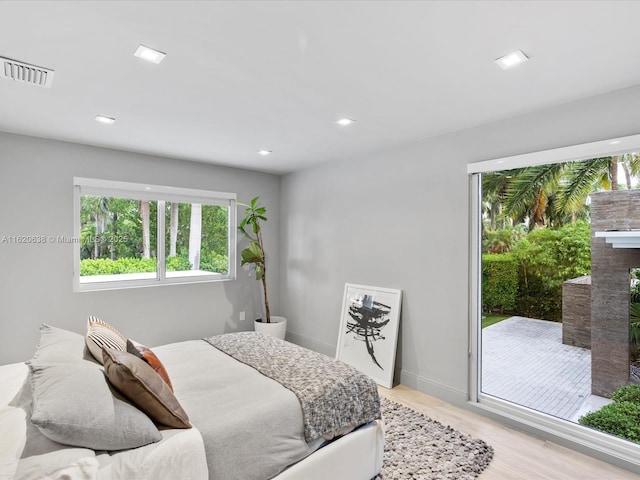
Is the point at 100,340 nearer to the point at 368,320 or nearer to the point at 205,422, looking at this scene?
the point at 205,422

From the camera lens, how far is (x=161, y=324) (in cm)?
418

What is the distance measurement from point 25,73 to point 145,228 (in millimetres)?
2312

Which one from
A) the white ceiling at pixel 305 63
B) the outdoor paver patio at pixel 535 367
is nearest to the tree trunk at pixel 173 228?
the white ceiling at pixel 305 63

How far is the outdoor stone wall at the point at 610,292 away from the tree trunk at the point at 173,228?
427cm

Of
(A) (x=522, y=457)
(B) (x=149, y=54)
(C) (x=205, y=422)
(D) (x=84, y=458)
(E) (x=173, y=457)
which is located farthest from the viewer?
(A) (x=522, y=457)

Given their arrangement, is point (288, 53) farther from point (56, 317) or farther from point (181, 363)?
point (56, 317)

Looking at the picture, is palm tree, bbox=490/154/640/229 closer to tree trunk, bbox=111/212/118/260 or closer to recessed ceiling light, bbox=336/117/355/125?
recessed ceiling light, bbox=336/117/355/125

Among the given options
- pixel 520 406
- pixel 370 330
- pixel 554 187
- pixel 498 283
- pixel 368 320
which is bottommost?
pixel 520 406

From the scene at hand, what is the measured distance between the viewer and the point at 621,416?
253 centimetres

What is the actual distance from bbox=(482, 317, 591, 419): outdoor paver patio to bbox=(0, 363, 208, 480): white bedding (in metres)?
2.67

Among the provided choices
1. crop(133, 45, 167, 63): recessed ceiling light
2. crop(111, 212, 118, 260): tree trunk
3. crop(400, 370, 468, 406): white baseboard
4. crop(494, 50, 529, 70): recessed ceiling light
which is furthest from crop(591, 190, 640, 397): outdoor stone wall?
crop(111, 212, 118, 260): tree trunk

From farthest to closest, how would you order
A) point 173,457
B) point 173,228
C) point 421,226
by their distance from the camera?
point 173,228, point 421,226, point 173,457

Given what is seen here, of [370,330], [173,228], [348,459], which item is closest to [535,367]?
[370,330]

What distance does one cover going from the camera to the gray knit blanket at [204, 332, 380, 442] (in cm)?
195
